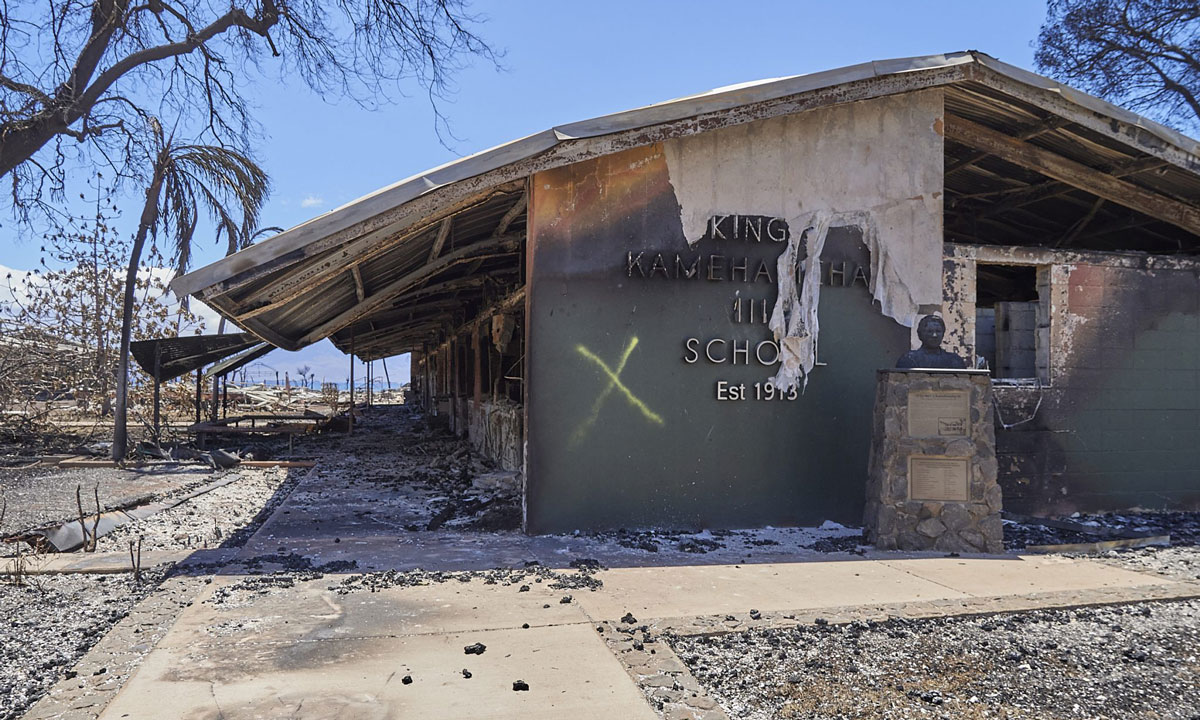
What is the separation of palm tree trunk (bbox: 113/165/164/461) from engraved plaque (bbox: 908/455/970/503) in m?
11.8

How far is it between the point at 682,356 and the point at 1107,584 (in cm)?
379

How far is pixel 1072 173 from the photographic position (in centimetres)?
898

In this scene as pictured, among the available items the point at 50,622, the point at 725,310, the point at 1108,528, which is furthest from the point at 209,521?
the point at 1108,528

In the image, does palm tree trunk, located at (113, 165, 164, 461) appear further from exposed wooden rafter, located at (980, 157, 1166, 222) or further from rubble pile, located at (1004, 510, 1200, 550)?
exposed wooden rafter, located at (980, 157, 1166, 222)

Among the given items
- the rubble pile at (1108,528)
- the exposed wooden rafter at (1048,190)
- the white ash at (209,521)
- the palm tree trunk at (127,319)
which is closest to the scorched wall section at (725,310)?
the rubble pile at (1108,528)

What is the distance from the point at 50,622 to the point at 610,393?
4456 mm

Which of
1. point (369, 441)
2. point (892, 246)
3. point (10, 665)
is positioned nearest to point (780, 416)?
point (892, 246)

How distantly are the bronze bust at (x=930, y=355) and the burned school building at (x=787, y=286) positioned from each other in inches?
29.0

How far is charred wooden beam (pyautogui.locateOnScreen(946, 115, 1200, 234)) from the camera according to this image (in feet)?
28.7

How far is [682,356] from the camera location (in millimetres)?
7570

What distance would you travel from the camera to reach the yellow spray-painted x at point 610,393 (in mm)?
7305

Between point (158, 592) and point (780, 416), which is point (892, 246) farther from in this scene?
point (158, 592)

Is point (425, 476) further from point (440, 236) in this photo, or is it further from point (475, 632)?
point (475, 632)

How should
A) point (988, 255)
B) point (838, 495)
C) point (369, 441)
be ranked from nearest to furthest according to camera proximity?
point (838, 495) < point (988, 255) < point (369, 441)
